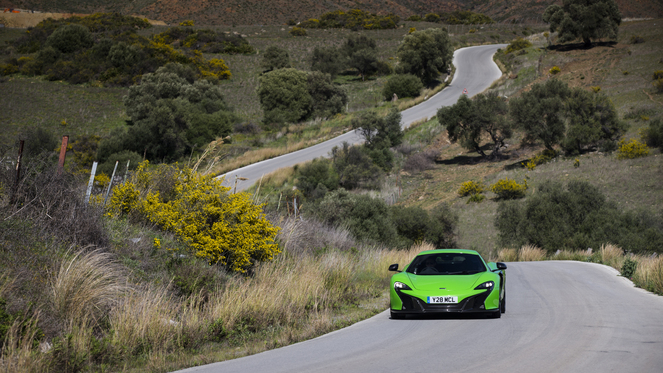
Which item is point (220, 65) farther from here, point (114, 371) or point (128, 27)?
point (114, 371)

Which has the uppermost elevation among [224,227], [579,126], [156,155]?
[224,227]

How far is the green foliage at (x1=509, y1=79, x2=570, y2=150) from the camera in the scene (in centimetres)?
4231

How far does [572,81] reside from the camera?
196 feet

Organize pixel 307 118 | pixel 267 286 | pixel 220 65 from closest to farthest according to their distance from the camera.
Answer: pixel 267 286 → pixel 307 118 → pixel 220 65

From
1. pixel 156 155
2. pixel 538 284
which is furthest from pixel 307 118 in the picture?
pixel 538 284

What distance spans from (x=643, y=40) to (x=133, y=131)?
6720cm

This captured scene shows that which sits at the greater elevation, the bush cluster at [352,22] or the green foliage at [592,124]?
the bush cluster at [352,22]

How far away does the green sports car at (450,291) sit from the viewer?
30.5 feet

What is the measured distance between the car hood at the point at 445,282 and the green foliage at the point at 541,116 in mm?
36028

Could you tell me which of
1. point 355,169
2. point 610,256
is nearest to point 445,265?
point 610,256

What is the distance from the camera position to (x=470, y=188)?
39.4 meters

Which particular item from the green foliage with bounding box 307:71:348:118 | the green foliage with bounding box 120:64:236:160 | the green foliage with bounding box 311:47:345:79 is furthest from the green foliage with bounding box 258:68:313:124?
the green foliage with bounding box 311:47:345:79

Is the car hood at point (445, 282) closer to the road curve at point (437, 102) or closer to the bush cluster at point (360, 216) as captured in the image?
the road curve at point (437, 102)

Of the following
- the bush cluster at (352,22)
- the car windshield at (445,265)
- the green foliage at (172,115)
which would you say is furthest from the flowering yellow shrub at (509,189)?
the bush cluster at (352,22)
